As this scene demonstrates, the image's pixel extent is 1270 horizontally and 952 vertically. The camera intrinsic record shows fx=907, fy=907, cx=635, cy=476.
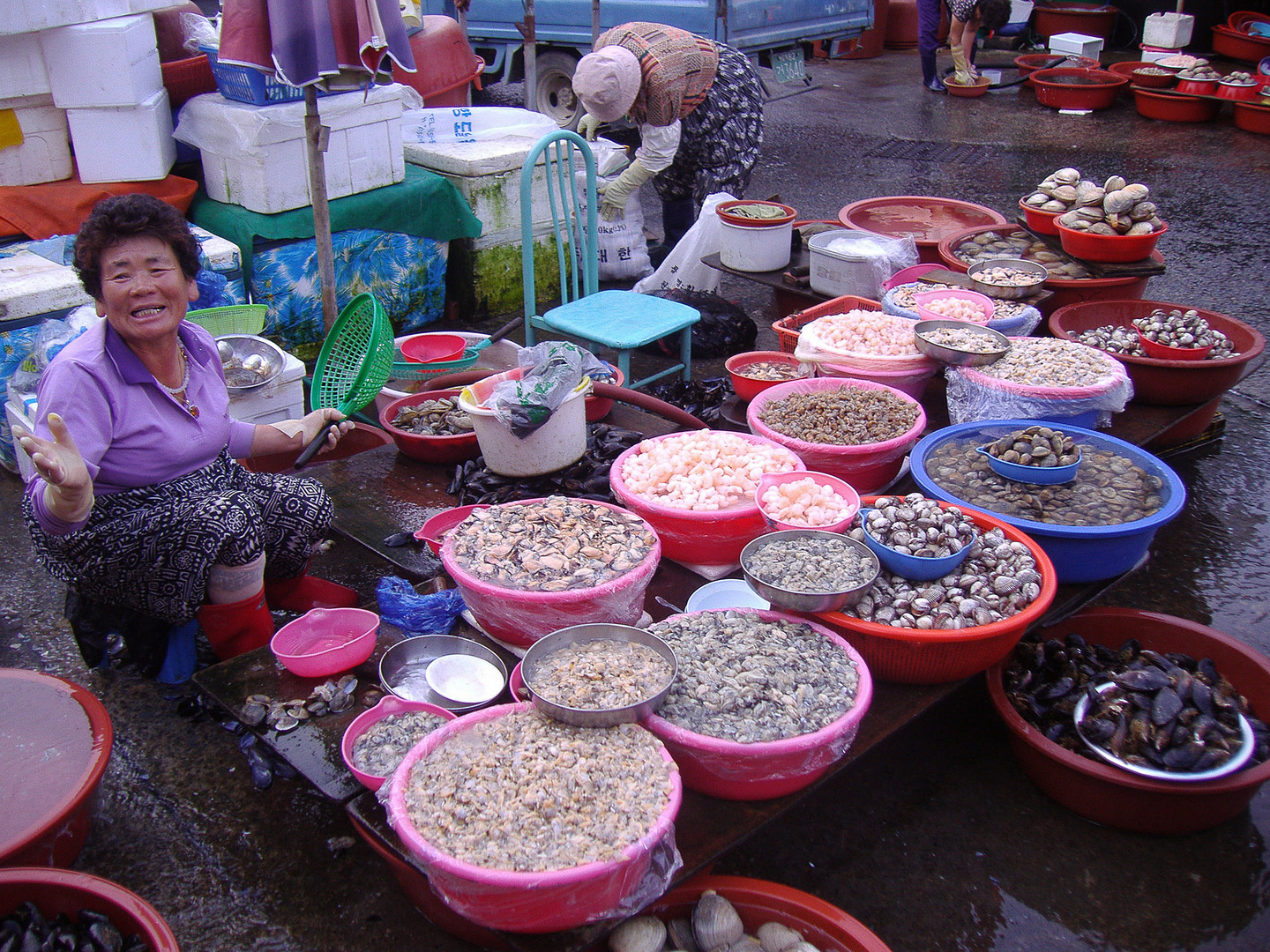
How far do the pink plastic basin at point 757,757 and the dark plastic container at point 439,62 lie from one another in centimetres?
569

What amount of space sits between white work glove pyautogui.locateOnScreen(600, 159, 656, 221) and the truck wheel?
385 cm

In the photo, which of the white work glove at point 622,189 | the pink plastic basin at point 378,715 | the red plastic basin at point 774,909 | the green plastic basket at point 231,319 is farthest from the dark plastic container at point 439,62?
the red plastic basin at point 774,909

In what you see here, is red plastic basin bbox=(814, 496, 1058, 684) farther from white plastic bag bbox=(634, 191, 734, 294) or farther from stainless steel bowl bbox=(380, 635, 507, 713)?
white plastic bag bbox=(634, 191, 734, 294)

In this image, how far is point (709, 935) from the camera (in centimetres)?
179

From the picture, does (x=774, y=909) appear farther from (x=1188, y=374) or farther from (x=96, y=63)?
(x=96, y=63)

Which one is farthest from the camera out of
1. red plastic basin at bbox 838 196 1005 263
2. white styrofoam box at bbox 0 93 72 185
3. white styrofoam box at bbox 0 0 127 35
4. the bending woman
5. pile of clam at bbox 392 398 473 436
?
red plastic basin at bbox 838 196 1005 263

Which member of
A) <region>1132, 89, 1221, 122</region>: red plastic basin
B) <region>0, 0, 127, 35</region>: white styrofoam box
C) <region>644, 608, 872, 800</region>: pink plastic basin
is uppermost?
<region>0, 0, 127, 35</region>: white styrofoam box

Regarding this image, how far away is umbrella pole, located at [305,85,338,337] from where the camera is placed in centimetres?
383

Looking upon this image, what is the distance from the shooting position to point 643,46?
463cm

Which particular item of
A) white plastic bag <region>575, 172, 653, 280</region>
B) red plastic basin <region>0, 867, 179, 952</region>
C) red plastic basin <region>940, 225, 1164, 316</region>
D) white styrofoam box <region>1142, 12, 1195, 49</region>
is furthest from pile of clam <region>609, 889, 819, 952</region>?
white styrofoam box <region>1142, 12, 1195, 49</region>

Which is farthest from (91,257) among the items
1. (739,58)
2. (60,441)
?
(739,58)

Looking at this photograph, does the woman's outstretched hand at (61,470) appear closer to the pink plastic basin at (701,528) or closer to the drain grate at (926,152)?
the pink plastic basin at (701,528)

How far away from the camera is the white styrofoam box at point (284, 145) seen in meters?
4.34

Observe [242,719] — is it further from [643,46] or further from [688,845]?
[643,46]
